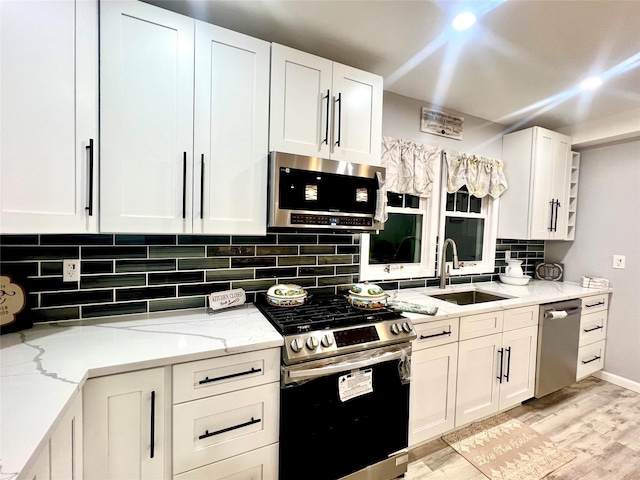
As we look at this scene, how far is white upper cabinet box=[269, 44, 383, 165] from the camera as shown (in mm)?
1660

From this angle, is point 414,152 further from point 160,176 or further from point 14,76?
point 14,76

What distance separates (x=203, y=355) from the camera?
1224 mm

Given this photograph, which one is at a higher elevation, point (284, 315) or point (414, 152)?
point (414, 152)

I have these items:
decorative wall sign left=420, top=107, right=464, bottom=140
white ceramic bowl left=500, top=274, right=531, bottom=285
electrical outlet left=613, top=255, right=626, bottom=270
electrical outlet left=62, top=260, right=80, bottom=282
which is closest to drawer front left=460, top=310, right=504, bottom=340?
white ceramic bowl left=500, top=274, right=531, bottom=285

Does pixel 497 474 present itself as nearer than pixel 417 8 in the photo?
No

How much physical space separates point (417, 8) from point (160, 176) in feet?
4.97

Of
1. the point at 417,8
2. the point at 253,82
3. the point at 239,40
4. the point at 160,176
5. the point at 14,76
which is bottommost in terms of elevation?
the point at 160,176

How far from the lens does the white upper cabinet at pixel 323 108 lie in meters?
1.66

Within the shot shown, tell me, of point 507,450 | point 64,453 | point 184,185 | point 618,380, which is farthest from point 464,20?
point 618,380

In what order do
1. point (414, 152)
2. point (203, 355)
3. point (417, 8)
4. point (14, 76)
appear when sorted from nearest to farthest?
1. point (14, 76)
2. point (203, 355)
3. point (417, 8)
4. point (414, 152)

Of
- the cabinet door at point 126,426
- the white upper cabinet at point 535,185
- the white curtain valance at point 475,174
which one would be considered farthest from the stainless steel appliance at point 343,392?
the white upper cabinet at point 535,185

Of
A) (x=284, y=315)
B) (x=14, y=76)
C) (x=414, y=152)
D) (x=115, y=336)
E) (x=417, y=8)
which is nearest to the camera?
(x=14, y=76)

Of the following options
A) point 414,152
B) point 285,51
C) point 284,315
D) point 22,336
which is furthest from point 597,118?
point 22,336

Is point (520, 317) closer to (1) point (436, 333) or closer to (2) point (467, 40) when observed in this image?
(1) point (436, 333)
